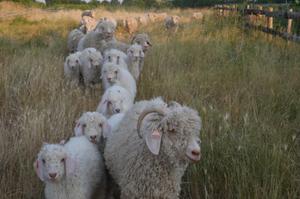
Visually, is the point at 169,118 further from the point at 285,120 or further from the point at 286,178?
the point at 285,120

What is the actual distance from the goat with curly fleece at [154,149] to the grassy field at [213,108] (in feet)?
1.41

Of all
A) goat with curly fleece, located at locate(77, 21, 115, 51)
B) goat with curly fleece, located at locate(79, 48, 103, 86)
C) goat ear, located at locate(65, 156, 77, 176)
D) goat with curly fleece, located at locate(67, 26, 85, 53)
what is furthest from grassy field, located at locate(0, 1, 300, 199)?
goat with curly fleece, located at locate(67, 26, 85, 53)

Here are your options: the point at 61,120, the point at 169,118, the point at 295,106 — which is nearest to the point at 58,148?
the point at 169,118

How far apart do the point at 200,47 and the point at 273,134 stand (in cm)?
563

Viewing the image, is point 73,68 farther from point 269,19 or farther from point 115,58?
point 269,19

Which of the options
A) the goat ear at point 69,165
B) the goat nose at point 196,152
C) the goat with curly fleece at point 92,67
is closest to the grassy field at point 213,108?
the goat with curly fleece at point 92,67

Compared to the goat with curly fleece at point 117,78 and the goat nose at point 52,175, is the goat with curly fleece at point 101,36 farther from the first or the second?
the goat nose at point 52,175

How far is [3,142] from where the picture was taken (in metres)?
4.87

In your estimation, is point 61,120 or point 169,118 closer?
point 169,118

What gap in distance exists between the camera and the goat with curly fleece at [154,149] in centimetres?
332

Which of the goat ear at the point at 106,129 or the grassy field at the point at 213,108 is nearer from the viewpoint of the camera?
the grassy field at the point at 213,108

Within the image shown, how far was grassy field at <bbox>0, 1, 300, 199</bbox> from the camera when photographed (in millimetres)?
3902

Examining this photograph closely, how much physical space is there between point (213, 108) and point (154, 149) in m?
2.30

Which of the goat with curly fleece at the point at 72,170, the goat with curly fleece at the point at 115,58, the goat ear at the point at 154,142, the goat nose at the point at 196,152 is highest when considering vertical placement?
the goat ear at the point at 154,142
